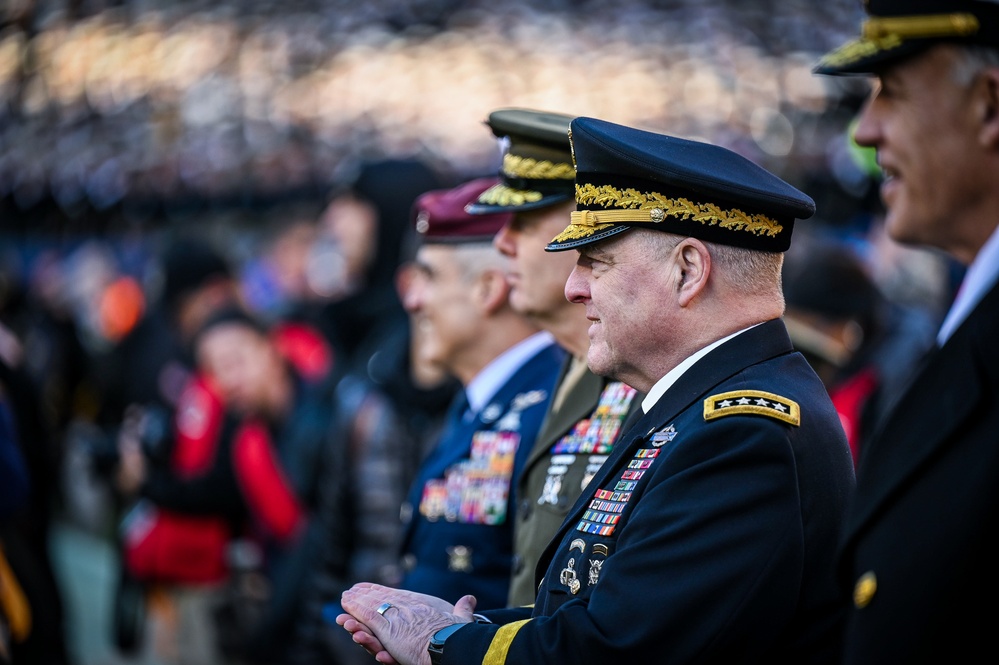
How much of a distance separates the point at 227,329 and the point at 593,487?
516 centimetres

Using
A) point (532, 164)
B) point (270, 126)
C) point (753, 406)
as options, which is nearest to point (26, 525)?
point (532, 164)

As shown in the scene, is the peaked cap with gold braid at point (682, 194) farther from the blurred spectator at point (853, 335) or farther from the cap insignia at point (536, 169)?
the blurred spectator at point (853, 335)

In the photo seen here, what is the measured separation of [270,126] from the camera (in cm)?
2069

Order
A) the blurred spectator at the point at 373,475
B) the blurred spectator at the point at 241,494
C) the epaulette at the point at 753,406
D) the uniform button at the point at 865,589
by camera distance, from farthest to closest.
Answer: the blurred spectator at the point at 241,494, the blurred spectator at the point at 373,475, the epaulette at the point at 753,406, the uniform button at the point at 865,589

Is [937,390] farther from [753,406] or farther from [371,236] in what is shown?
[371,236]

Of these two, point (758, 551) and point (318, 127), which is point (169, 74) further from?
point (758, 551)

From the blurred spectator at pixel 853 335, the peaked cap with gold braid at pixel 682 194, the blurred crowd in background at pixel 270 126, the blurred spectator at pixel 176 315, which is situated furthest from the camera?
the blurred crowd in background at pixel 270 126

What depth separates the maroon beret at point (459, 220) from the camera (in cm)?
433

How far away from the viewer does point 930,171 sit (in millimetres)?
2186

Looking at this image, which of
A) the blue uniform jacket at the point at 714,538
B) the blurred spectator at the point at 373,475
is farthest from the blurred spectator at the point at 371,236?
the blue uniform jacket at the point at 714,538

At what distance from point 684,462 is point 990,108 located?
0.78 metres

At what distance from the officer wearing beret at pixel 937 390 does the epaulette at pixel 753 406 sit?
Result: 0.21 m

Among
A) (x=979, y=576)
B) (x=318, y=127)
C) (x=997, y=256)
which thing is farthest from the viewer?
(x=318, y=127)

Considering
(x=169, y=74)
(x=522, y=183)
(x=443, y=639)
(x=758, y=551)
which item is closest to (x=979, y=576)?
(x=758, y=551)
